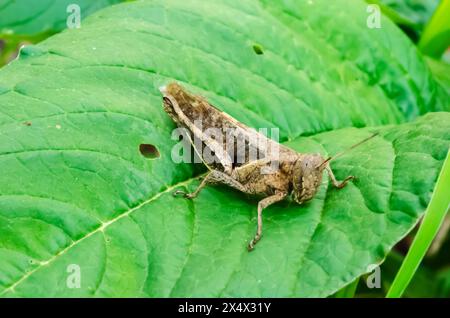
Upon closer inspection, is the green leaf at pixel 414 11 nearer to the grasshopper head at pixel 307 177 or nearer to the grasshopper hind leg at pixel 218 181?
the grasshopper head at pixel 307 177

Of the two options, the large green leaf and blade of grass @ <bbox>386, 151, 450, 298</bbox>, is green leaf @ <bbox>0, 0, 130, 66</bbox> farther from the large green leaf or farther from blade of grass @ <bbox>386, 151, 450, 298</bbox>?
blade of grass @ <bbox>386, 151, 450, 298</bbox>

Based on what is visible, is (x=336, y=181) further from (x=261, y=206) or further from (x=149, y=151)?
(x=149, y=151)

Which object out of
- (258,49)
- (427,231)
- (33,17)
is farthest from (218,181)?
(33,17)

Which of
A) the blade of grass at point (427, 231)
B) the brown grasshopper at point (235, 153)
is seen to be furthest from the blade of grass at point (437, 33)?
the blade of grass at point (427, 231)

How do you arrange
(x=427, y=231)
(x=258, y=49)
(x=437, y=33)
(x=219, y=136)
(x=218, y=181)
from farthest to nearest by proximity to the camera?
1. (x=437, y=33)
2. (x=258, y=49)
3. (x=219, y=136)
4. (x=218, y=181)
5. (x=427, y=231)

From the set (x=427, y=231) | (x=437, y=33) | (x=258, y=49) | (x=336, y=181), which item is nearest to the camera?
(x=427, y=231)

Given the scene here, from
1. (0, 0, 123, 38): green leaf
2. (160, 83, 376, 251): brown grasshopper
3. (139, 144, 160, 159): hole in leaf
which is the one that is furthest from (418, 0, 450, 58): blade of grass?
(0, 0, 123, 38): green leaf
